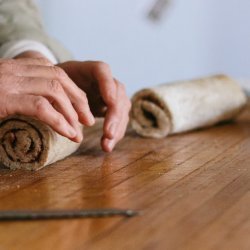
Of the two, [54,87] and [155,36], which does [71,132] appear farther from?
[155,36]

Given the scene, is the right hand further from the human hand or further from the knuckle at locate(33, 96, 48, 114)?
the human hand

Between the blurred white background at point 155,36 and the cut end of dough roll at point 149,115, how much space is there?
5.16 feet

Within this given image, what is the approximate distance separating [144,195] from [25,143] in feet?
0.98

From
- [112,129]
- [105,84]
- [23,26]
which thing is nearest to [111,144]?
[112,129]

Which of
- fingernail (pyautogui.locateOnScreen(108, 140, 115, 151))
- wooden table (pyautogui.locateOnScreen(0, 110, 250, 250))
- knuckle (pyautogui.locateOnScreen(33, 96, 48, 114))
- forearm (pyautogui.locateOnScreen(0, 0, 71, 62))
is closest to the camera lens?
wooden table (pyautogui.locateOnScreen(0, 110, 250, 250))

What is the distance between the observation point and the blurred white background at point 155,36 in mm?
3322

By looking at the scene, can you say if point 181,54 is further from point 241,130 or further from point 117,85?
point 117,85

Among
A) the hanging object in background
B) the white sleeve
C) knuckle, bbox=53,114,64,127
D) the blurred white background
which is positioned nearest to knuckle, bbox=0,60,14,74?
knuckle, bbox=53,114,64,127

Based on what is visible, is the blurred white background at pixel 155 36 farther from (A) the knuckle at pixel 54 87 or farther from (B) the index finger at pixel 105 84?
(A) the knuckle at pixel 54 87

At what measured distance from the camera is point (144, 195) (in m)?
1.13

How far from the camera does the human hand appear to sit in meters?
1.51

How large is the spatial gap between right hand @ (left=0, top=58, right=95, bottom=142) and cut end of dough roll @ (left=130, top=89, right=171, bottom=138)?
0.40m

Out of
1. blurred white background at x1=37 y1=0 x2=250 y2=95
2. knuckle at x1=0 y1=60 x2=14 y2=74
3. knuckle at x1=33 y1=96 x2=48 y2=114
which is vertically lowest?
blurred white background at x1=37 y1=0 x2=250 y2=95

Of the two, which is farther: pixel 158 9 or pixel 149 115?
pixel 158 9
